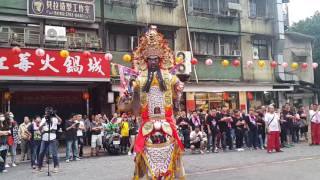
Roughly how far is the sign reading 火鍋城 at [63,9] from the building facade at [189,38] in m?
0.05

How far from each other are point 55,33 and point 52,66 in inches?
70.8

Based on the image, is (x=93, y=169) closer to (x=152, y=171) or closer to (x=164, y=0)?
(x=152, y=171)

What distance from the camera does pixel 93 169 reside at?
537 inches

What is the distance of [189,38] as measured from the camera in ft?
88.8

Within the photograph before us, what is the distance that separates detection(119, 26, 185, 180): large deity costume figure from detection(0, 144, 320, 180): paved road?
297cm

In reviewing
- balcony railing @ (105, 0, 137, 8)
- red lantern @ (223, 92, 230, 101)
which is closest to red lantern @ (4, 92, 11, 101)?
balcony railing @ (105, 0, 137, 8)

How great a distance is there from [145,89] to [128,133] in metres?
10.9

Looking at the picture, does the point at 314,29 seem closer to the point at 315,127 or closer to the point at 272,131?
the point at 315,127

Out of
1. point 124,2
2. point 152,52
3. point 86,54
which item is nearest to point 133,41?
point 124,2

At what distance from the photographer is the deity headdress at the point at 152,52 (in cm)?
813

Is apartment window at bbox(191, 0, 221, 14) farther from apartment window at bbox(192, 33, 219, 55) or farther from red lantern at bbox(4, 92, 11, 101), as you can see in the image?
red lantern at bbox(4, 92, 11, 101)

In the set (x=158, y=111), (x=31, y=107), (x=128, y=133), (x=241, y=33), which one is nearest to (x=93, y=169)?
(x=128, y=133)

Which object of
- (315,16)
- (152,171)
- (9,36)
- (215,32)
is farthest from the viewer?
(315,16)

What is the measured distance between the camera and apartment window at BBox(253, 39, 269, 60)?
30945 mm
